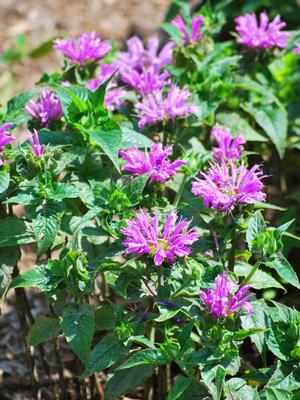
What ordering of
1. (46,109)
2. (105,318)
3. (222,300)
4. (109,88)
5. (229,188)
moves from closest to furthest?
(222,300) → (229,188) → (105,318) → (46,109) → (109,88)

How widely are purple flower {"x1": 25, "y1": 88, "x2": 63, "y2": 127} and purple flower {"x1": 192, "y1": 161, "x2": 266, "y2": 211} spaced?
65 centimetres

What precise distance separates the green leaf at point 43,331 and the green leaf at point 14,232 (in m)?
0.28

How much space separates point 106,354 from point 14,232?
481 mm

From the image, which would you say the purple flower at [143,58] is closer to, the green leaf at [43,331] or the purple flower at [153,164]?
the purple flower at [153,164]

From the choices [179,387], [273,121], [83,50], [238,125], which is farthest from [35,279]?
[273,121]

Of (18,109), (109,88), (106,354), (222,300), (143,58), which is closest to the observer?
(222,300)

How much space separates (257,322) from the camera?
2.29 metres

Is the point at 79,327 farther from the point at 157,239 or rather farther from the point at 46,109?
the point at 46,109

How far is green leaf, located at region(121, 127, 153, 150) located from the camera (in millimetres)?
2553

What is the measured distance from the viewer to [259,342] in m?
2.29

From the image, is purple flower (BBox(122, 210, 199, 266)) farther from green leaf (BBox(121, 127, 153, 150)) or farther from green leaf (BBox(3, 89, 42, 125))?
green leaf (BBox(3, 89, 42, 125))

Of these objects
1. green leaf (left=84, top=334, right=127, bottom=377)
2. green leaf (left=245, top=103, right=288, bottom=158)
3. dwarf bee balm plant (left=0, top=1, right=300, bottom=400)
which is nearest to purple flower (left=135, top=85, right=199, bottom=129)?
dwarf bee balm plant (left=0, top=1, right=300, bottom=400)

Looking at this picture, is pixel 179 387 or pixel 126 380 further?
pixel 126 380

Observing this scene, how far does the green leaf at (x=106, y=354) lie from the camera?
2176 millimetres
